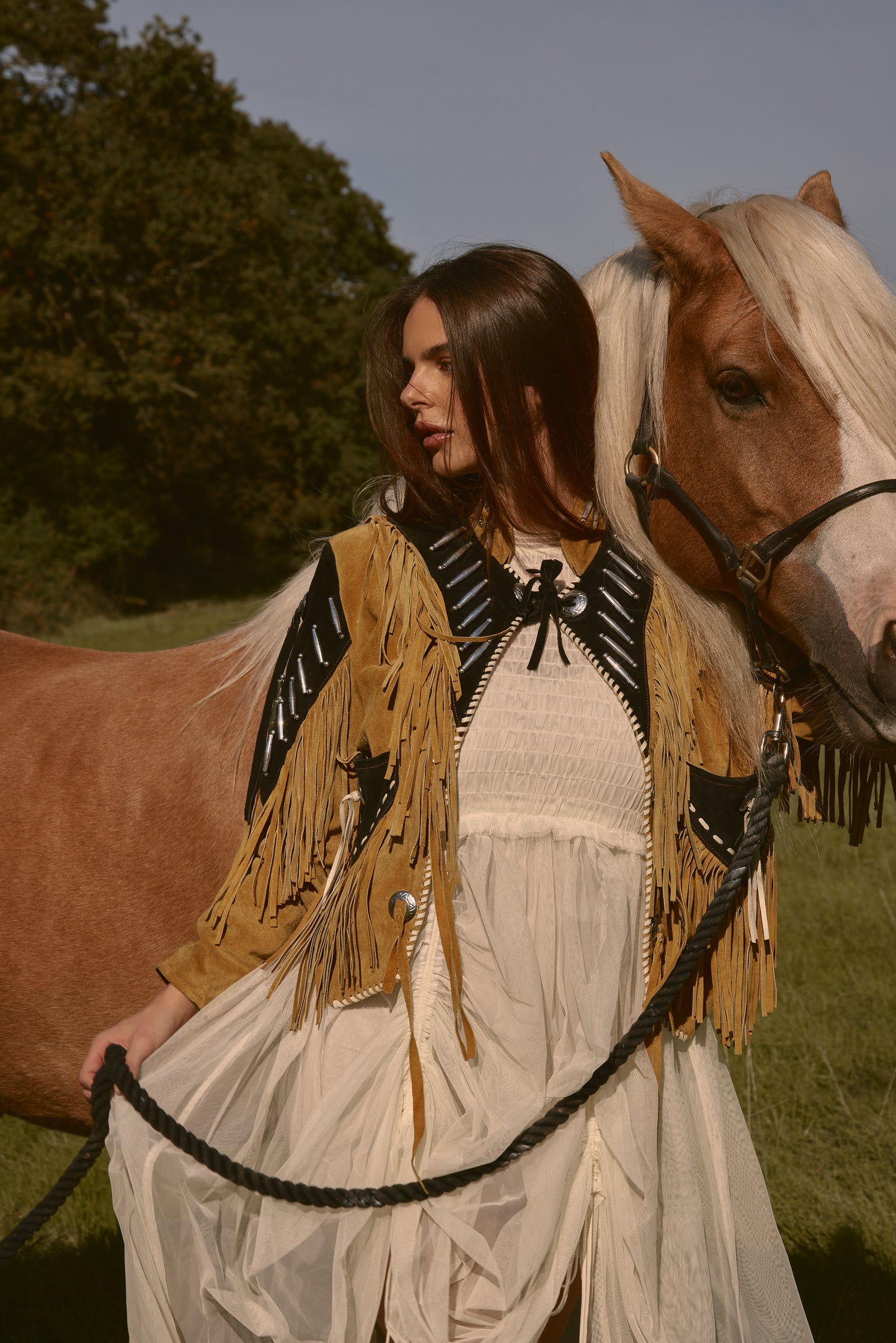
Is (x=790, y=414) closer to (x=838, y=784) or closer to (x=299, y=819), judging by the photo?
(x=838, y=784)

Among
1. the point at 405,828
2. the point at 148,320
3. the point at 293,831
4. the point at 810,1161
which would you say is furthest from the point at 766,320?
the point at 148,320

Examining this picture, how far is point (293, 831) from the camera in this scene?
1501mm

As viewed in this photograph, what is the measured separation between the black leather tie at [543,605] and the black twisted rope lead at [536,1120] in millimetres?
327

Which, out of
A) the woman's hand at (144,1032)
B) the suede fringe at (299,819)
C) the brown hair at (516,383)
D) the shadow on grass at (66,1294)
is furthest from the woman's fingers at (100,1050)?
the shadow on grass at (66,1294)

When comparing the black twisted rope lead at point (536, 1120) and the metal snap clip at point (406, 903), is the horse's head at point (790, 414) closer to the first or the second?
the black twisted rope lead at point (536, 1120)

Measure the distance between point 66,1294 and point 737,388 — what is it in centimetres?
272

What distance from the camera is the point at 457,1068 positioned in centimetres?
138

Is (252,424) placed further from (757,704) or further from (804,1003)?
(757,704)

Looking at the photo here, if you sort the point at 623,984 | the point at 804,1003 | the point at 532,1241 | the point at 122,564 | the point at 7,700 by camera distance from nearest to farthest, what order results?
the point at 532,1241
the point at 623,984
the point at 7,700
the point at 804,1003
the point at 122,564

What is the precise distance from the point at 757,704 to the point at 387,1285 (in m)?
0.88

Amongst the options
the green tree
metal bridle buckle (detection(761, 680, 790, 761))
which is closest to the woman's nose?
metal bridle buckle (detection(761, 680, 790, 761))

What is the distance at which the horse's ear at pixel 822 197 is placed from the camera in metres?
1.66

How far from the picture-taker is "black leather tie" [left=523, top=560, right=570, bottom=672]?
1463mm

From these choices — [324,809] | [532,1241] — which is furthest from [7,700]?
[532,1241]
